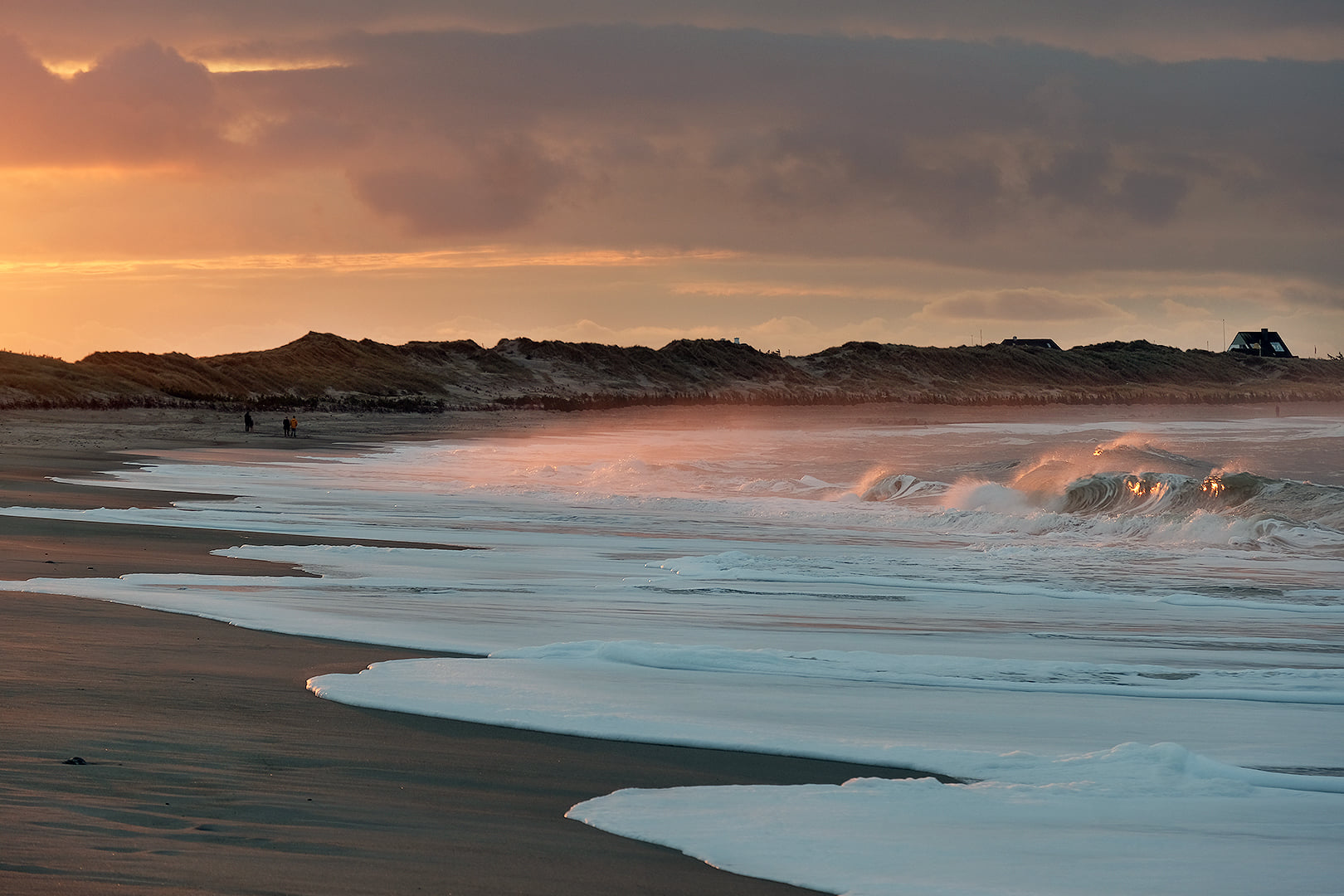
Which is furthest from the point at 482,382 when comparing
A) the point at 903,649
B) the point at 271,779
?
the point at 271,779

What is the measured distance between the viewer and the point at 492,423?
7781 cm

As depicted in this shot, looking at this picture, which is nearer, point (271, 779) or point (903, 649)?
point (271, 779)

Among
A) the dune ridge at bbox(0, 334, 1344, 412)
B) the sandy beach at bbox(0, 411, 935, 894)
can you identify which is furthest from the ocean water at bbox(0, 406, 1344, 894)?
the dune ridge at bbox(0, 334, 1344, 412)

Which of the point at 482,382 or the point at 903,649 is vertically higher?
the point at 482,382

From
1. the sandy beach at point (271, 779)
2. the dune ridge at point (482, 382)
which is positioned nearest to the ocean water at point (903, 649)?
the sandy beach at point (271, 779)

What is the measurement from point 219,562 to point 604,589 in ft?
12.9

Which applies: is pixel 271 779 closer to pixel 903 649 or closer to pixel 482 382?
pixel 903 649

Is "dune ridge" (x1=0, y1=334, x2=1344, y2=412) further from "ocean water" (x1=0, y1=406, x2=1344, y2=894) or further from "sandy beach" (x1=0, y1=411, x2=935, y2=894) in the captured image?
"sandy beach" (x1=0, y1=411, x2=935, y2=894)

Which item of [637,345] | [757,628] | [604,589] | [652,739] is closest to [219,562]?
[604,589]

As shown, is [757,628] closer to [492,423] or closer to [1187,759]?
[1187,759]

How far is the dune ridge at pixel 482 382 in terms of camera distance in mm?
82625

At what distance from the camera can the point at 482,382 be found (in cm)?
15475

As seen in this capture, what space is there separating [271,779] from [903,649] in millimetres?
4821

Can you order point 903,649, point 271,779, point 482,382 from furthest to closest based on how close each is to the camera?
point 482,382 < point 903,649 < point 271,779
